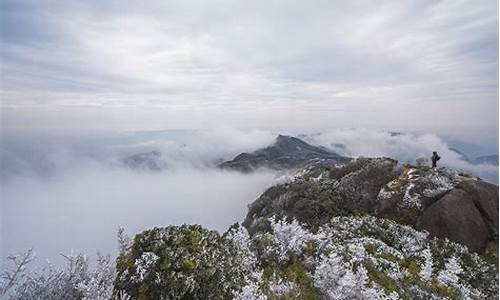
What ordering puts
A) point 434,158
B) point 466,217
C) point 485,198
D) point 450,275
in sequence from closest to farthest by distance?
point 450,275
point 466,217
point 485,198
point 434,158

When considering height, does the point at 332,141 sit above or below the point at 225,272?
below

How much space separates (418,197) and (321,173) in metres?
7.33

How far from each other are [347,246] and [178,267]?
4652 mm

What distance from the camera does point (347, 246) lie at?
977 centimetres

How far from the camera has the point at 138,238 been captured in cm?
716

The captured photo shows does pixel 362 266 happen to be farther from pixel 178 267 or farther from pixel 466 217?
pixel 466 217

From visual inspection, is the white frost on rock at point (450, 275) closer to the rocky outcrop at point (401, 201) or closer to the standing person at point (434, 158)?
the rocky outcrop at point (401, 201)

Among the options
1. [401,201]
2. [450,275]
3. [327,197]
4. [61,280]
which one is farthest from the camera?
[327,197]

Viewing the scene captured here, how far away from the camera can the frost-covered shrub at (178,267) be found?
6.36 m

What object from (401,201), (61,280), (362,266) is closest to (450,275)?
(362,266)

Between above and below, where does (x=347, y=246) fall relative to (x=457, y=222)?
above

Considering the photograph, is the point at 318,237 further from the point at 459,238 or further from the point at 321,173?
the point at 321,173

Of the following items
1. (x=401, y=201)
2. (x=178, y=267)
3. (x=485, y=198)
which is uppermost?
(x=178, y=267)

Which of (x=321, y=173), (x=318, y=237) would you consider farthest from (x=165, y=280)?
(x=321, y=173)
